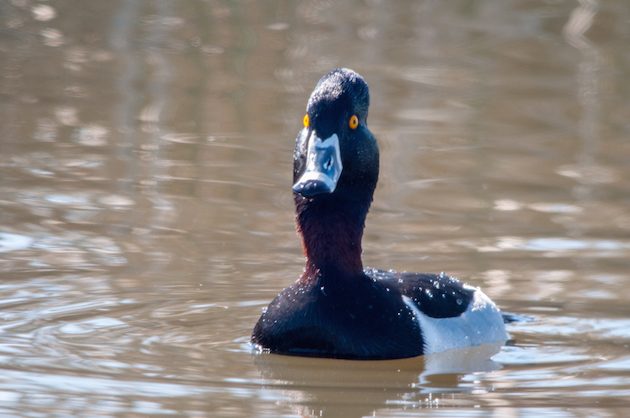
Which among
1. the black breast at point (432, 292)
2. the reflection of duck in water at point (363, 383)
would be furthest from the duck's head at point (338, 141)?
the reflection of duck in water at point (363, 383)

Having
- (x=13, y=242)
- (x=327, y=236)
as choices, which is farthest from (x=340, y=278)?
(x=13, y=242)

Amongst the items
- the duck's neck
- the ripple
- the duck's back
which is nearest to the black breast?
the duck's back

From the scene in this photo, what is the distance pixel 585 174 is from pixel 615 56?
24.6 feet

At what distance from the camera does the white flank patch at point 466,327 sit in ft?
27.1

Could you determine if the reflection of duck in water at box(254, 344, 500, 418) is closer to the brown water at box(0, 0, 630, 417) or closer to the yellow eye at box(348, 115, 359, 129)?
the brown water at box(0, 0, 630, 417)

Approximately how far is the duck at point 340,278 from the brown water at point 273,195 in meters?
0.13

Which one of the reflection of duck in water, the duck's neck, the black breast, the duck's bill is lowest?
the reflection of duck in water

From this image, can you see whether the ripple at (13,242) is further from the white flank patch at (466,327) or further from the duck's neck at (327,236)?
the white flank patch at (466,327)

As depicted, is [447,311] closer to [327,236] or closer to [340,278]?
[340,278]

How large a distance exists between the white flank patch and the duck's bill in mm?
896

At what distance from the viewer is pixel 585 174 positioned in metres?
14.0

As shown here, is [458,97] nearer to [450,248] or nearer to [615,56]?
[615,56]

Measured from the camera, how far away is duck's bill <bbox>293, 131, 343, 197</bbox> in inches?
298

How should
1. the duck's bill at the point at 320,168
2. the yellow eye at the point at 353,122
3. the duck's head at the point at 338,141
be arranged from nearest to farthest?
the duck's bill at the point at 320,168 < the duck's head at the point at 338,141 < the yellow eye at the point at 353,122
